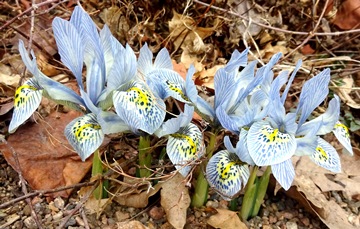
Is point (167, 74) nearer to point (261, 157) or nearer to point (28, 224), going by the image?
point (261, 157)

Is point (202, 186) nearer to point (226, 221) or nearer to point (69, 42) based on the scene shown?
point (226, 221)

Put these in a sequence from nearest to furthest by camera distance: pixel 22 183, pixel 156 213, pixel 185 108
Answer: pixel 185 108, pixel 22 183, pixel 156 213

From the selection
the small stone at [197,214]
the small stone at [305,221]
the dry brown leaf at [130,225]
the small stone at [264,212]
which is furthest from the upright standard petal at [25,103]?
the small stone at [305,221]

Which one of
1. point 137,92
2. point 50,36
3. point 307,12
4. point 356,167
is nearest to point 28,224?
point 137,92

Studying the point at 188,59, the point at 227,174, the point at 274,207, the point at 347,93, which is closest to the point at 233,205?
the point at 274,207

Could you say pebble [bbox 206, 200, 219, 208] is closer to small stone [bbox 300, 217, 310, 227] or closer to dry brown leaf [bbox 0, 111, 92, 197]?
small stone [bbox 300, 217, 310, 227]

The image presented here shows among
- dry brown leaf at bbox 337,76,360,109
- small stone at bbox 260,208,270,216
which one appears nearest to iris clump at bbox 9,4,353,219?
small stone at bbox 260,208,270,216
